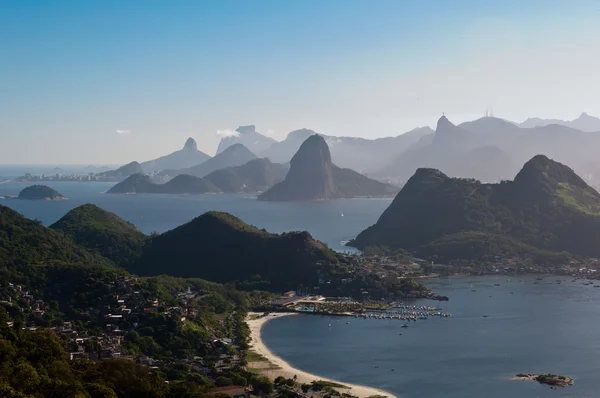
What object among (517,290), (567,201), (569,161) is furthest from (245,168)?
(517,290)

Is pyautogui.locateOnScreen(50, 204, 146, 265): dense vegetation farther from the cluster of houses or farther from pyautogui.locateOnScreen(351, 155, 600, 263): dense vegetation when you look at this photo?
pyautogui.locateOnScreen(351, 155, 600, 263): dense vegetation

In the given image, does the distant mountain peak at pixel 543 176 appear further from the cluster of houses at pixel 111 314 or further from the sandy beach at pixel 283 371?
the cluster of houses at pixel 111 314

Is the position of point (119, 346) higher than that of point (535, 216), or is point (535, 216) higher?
point (535, 216)

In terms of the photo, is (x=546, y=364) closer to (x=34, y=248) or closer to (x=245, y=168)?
(x=34, y=248)

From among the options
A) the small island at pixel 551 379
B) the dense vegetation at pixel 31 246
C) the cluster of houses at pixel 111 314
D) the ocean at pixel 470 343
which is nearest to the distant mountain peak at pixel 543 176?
the ocean at pixel 470 343

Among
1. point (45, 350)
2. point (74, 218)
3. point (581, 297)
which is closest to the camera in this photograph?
point (45, 350)

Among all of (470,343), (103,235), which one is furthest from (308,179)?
(470,343)

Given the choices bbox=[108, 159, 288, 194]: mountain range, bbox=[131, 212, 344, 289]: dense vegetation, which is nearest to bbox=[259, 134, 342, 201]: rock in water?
bbox=[108, 159, 288, 194]: mountain range
